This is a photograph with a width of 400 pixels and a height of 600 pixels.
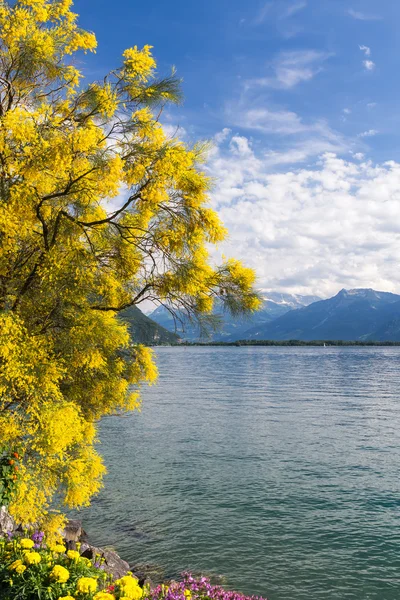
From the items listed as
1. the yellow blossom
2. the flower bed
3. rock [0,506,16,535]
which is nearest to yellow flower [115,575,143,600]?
the flower bed

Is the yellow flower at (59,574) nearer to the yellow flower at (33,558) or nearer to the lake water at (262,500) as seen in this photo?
the yellow flower at (33,558)

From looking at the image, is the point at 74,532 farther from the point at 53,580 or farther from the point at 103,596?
the point at 103,596

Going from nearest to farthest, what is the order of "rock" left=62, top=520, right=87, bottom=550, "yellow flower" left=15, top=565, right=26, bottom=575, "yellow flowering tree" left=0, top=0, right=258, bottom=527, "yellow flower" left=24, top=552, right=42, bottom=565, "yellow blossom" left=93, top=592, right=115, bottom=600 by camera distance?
1. "yellow blossom" left=93, top=592, right=115, bottom=600
2. "yellow flower" left=15, top=565, right=26, bottom=575
3. "yellow flower" left=24, top=552, right=42, bottom=565
4. "yellow flowering tree" left=0, top=0, right=258, bottom=527
5. "rock" left=62, top=520, right=87, bottom=550

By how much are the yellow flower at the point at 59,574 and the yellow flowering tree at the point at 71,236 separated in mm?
4271

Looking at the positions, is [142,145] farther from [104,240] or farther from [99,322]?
[99,322]

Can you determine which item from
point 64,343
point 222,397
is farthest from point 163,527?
point 222,397

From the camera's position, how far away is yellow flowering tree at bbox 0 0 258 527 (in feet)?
38.8

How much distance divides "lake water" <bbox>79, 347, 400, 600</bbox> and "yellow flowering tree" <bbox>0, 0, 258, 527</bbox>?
722 centimetres

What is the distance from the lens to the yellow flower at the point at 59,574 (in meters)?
8.17

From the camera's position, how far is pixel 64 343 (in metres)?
13.6

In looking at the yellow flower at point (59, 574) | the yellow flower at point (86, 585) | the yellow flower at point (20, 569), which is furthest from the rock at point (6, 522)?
the yellow flower at point (86, 585)

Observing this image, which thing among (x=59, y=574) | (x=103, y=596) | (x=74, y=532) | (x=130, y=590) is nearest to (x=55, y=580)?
(x=59, y=574)

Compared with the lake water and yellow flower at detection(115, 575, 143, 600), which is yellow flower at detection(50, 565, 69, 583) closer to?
yellow flower at detection(115, 575, 143, 600)

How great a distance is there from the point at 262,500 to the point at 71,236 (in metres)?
17.3
